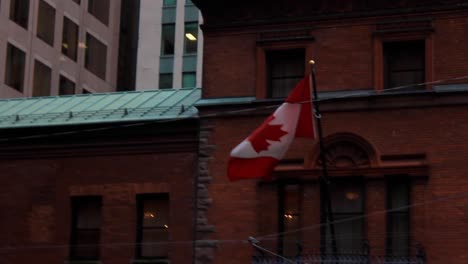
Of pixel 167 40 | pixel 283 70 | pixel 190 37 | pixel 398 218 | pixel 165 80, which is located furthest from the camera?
pixel 167 40

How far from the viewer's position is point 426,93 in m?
25.3

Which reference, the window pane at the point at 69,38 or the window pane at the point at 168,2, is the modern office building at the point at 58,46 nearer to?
Result: the window pane at the point at 69,38

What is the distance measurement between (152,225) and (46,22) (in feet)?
107

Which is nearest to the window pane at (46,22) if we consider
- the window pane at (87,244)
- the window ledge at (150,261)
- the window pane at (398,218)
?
the window pane at (87,244)

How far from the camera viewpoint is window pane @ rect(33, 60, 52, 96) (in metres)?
58.0

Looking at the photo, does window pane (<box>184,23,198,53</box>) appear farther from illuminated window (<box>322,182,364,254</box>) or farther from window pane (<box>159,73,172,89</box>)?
illuminated window (<box>322,182,364,254</box>)

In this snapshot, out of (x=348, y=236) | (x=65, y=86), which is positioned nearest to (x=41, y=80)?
(x=65, y=86)

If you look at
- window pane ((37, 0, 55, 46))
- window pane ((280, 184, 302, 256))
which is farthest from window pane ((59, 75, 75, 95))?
window pane ((280, 184, 302, 256))

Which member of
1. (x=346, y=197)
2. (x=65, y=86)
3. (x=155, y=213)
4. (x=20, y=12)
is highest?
(x=20, y=12)

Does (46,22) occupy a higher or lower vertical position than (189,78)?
higher

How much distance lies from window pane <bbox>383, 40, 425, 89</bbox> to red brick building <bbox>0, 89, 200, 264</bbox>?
15.9ft

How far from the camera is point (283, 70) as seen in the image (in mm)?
27312

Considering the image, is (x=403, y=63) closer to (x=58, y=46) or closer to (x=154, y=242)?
(x=154, y=242)

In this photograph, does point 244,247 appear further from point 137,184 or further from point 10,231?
point 10,231
